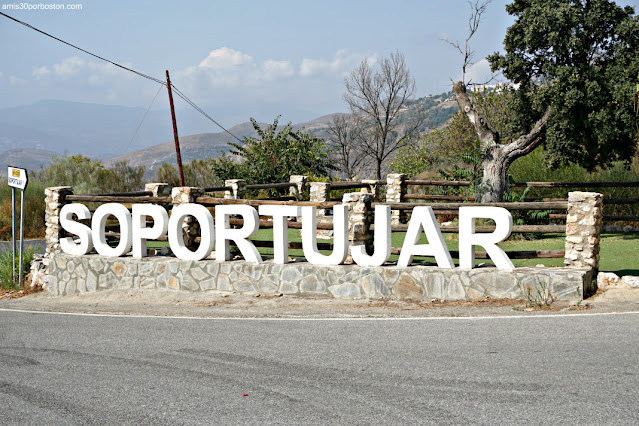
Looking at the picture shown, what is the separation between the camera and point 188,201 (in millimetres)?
14656

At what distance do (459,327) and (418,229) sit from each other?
298 cm

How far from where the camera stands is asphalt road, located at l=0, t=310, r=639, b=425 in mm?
5793

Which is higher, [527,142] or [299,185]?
[527,142]

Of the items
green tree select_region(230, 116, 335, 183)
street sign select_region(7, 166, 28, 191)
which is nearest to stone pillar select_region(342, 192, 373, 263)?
street sign select_region(7, 166, 28, 191)

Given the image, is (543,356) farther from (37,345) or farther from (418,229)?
(37,345)

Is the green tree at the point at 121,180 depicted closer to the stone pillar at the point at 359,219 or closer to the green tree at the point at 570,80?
the green tree at the point at 570,80

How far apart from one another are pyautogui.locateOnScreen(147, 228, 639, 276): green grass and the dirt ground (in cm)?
256

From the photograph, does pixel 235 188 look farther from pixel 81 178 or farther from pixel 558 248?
pixel 81 178

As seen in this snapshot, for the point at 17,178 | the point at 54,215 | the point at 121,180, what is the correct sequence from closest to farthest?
the point at 17,178, the point at 54,215, the point at 121,180

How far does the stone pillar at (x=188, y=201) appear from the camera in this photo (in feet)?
48.2

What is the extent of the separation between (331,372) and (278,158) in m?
29.1

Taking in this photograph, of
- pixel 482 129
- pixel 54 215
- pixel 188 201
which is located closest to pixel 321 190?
pixel 482 129

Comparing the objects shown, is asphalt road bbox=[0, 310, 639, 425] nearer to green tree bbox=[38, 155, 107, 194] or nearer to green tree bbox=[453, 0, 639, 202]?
green tree bbox=[453, 0, 639, 202]

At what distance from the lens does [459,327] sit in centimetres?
945
